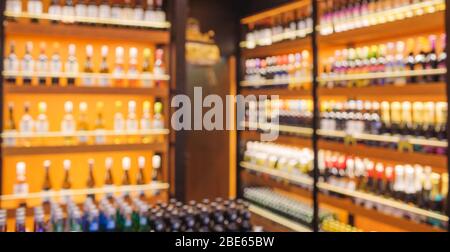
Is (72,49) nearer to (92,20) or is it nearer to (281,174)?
(92,20)

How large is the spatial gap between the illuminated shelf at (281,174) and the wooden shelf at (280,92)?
793 mm

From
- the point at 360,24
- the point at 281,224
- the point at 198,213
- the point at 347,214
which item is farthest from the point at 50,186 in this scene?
the point at 360,24

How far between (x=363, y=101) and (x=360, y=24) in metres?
0.66

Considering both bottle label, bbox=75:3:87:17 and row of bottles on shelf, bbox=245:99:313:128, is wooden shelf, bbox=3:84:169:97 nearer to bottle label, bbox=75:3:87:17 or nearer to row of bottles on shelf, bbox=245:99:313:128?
bottle label, bbox=75:3:87:17

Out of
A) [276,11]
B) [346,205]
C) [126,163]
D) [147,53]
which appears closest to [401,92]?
[346,205]

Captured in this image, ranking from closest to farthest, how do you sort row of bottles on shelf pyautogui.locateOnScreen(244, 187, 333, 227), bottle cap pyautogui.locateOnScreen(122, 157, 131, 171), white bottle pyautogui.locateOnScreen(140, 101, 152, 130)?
bottle cap pyautogui.locateOnScreen(122, 157, 131, 171)
white bottle pyautogui.locateOnScreen(140, 101, 152, 130)
row of bottles on shelf pyautogui.locateOnScreen(244, 187, 333, 227)

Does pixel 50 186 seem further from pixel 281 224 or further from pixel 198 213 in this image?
pixel 281 224

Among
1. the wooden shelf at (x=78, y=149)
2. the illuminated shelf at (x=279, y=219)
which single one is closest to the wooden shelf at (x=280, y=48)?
the wooden shelf at (x=78, y=149)

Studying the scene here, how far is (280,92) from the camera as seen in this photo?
4.63m

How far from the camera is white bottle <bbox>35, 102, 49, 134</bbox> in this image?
→ 3.57m

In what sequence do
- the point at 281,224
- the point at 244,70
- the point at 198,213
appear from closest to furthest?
the point at 198,213 → the point at 281,224 → the point at 244,70

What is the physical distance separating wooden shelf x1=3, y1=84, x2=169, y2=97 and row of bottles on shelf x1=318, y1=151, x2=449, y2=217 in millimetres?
1605

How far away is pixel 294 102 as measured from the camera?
460cm

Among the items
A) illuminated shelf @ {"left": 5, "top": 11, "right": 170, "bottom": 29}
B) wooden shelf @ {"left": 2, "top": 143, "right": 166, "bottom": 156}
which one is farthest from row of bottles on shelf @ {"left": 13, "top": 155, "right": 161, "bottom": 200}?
illuminated shelf @ {"left": 5, "top": 11, "right": 170, "bottom": 29}
